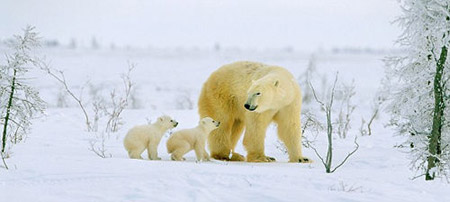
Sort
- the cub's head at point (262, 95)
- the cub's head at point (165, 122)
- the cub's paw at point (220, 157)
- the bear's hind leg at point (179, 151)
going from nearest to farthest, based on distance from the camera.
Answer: the cub's head at point (262, 95)
the bear's hind leg at point (179, 151)
the cub's head at point (165, 122)
the cub's paw at point (220, 157)

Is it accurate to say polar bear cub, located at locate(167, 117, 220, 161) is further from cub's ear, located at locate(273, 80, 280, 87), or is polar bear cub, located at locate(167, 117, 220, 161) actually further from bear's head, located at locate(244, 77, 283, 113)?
cub's ear, located at locate(273, 80, 280, 87)

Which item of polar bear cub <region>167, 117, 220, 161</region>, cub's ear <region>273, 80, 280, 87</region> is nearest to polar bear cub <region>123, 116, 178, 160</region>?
polar bear cub <region>167, 117, 220, 161</region>

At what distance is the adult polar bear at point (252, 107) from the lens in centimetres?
803

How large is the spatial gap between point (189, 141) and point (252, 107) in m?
1.13

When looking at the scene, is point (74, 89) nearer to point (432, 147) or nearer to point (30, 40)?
point (30, 40)

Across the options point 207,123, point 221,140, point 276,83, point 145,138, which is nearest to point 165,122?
point 145,138

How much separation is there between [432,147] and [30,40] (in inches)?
229

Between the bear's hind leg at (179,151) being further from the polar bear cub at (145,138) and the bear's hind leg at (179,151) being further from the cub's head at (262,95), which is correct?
the cub's head at (262,95)

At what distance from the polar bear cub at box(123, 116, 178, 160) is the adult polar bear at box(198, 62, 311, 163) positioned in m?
1.20

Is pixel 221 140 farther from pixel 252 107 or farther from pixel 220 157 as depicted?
pixel 252 107

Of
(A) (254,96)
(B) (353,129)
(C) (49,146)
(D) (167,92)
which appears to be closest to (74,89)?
(D) (167,92)

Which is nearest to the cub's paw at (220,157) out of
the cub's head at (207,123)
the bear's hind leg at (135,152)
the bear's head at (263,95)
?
the cub's head at (207,123)

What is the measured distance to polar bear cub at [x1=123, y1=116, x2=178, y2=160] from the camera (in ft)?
25.7

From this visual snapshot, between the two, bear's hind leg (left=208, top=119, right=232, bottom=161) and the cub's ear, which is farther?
bear's hind leg (left=208, top=119, right=232, bottom=161)
